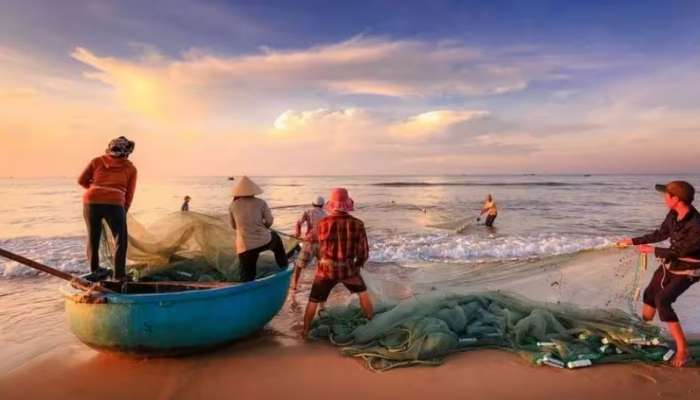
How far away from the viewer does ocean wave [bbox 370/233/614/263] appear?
12.2 m

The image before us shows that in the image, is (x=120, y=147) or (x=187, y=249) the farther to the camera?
(x=187, y=249)

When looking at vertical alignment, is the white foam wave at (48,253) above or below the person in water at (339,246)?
below

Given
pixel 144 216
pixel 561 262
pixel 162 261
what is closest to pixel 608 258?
pixel 561 262

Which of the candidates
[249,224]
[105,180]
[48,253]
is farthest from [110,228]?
[48,253]

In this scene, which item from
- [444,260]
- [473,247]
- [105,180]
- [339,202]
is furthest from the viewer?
[473,247]

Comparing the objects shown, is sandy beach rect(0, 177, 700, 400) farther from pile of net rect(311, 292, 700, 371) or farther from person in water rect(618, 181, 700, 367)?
person in water rect(618, 181, 700, 367)

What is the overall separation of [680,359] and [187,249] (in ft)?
18.3

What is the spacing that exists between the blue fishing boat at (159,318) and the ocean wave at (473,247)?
23.5 feet

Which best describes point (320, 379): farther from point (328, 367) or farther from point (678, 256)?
point (678, 256)

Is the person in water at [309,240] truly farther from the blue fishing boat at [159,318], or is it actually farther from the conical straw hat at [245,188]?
the blue fishing boat at [159,318]

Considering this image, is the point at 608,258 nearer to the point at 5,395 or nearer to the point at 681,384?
A: the point at 681,384

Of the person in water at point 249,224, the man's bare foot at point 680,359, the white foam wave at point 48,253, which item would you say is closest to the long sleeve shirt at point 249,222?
the person in water at point 249,224

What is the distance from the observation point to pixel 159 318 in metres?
4.36

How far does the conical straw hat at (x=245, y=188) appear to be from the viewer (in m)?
5.61
